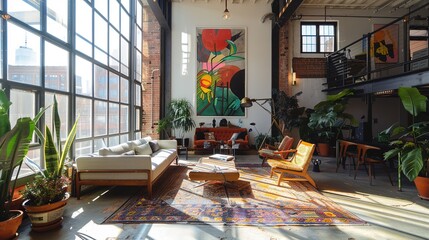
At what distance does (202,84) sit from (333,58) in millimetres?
4912

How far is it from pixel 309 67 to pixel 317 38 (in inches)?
49.6

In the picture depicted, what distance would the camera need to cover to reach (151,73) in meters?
7.77

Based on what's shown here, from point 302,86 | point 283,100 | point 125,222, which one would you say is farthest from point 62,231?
point 302,86

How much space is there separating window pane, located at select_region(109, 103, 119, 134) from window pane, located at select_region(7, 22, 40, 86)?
7.10ft

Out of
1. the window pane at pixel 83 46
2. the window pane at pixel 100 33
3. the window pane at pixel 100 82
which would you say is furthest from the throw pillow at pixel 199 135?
the window pane at pixel 83 46

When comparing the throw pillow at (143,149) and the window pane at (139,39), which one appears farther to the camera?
the window pane at (139,39)

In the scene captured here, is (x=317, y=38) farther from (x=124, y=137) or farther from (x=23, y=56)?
(x=23, y=56)

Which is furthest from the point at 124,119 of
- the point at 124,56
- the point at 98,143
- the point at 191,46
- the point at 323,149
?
the point at 323,149

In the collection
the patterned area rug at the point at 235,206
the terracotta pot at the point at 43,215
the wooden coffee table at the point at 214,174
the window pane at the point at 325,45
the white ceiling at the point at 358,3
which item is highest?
the white ceiling at the point at 358,3

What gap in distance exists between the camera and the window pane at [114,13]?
5.30m

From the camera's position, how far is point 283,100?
304 inches

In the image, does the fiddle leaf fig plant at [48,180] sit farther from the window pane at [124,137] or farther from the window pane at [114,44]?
the window pane at [124,137]

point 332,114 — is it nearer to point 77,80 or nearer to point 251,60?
point 251,60

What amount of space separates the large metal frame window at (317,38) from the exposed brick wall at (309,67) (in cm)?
45
